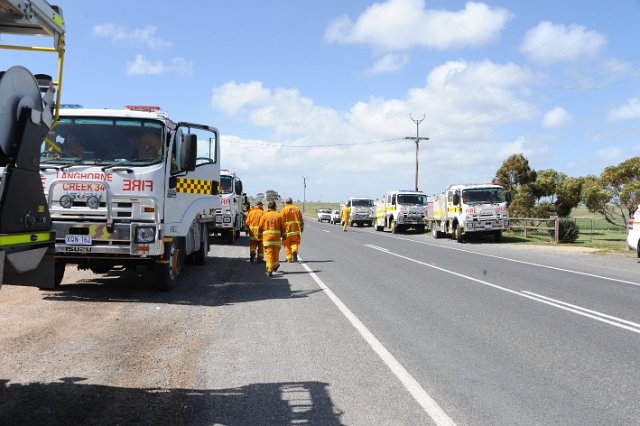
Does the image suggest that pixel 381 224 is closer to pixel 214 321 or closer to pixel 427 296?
pixel 427 296

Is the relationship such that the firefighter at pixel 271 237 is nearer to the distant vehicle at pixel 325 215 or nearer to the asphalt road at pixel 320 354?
the asphalt road at pixel 320 354

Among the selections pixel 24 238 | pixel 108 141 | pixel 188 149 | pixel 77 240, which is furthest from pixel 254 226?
pixel 24 238

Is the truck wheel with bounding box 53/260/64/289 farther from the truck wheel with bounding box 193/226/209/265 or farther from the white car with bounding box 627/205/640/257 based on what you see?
the white car with bounding box 627/205/640/257

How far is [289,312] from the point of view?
314 inches

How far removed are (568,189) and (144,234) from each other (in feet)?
140

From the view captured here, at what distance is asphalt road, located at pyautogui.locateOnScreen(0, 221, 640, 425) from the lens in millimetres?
4148

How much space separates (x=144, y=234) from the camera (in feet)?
28.4

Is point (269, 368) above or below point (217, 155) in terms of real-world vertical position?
below

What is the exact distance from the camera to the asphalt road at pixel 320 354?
415 cm

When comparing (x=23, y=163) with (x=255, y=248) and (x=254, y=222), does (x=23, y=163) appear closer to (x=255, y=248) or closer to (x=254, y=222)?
(x=254, y=222)

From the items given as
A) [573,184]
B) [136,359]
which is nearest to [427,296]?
[136,359]

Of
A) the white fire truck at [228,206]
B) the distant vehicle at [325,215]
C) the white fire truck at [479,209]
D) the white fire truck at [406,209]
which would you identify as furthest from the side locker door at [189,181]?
the distant vehicle at [325,215]

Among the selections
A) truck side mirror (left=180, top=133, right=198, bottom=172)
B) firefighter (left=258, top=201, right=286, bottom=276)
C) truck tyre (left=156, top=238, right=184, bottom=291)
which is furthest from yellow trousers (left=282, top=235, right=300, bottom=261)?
truck side mirror (left=180, top=133, right=198, bottom=172)

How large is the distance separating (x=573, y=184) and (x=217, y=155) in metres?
39.3
